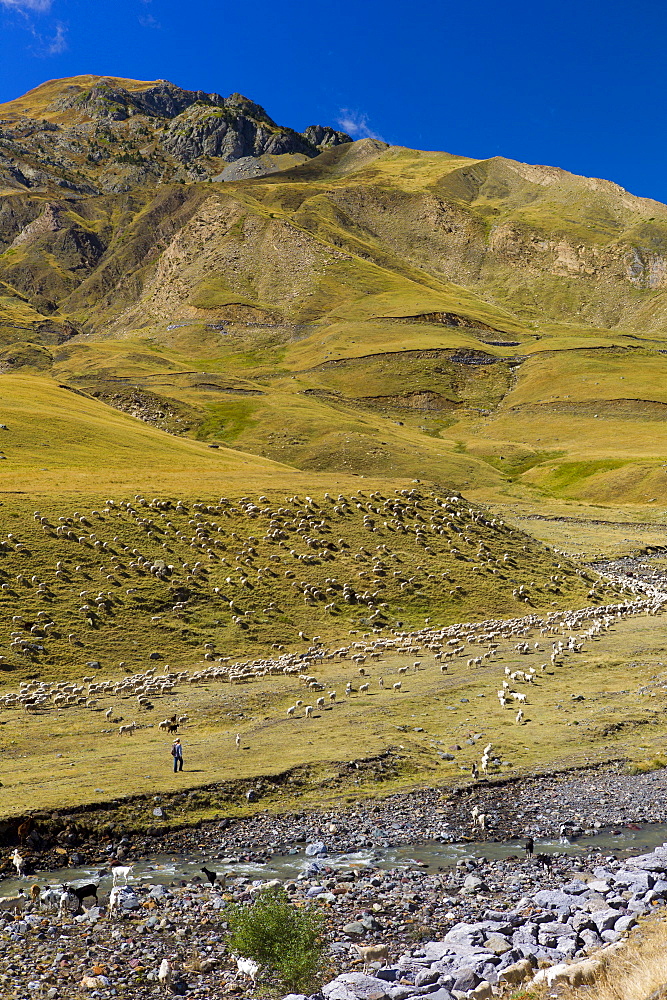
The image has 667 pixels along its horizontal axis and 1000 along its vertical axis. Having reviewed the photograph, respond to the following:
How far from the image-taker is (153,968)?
1806 centimetres

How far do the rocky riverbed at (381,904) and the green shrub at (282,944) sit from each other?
0.61 metres

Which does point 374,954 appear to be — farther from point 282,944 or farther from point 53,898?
point 53,898

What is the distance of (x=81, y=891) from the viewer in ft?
70.1

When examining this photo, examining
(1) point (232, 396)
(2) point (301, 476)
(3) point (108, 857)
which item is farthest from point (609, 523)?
(1) point (232, 396)

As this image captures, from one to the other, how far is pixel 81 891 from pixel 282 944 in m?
7.11

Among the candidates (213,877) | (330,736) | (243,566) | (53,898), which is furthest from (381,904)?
(243,566)

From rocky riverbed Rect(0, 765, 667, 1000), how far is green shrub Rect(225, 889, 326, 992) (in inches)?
24.2

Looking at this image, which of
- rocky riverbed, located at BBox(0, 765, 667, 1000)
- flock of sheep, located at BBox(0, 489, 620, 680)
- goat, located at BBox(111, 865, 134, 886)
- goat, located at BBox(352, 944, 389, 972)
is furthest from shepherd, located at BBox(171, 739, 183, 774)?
flock of sheep, located at BBox(0, 489, 620, 680)

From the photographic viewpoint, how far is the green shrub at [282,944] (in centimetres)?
1681

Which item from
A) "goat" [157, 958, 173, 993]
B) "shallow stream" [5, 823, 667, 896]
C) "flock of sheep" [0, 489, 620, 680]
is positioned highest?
"flock of sheep" [0, 489, 620, 680]

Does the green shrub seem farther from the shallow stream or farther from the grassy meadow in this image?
the grassy meadow

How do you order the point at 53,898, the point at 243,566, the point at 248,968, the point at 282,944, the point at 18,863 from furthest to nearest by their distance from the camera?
the point at 243,566 < the point at 18,863 < the point at 53,898 < the point at 248,968 < the point at 282,944

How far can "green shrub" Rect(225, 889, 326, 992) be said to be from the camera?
16812mm

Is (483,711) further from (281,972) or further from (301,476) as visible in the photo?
(301,476)
